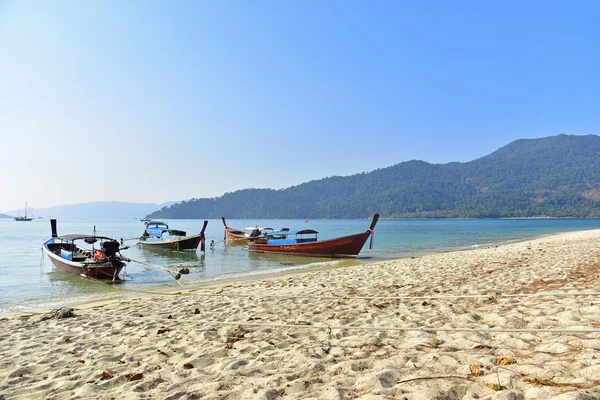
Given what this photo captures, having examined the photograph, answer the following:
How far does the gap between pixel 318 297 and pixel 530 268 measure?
716cm

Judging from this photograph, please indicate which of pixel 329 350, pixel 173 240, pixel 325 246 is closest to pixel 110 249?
pixel 325 246

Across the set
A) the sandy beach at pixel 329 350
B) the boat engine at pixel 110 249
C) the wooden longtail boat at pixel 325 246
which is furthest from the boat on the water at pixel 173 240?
the sandy beach at pixel 329 350

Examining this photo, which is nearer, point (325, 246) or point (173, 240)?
point (325, 246)

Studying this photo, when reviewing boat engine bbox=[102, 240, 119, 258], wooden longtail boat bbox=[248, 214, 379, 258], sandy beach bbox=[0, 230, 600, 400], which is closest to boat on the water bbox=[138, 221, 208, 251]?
wooden longtail boat bbox=[248, 214, 379, 258]

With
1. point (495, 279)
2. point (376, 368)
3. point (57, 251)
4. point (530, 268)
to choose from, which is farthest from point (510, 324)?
point (57, 251)

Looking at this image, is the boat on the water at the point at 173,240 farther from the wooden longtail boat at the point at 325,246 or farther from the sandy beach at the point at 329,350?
the sandy beach at the point at 329,350

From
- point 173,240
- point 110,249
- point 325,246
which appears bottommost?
point 325,246

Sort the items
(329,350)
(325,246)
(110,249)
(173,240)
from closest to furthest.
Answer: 1. (329,350)
2. (110,249)
3. (325,246)
4. (173,240)

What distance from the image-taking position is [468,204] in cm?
19962

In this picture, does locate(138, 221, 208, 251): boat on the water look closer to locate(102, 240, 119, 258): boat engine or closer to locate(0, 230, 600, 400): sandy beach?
locate(102, 240, 119, 258): boat engine

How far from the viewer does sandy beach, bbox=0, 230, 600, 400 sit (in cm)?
312

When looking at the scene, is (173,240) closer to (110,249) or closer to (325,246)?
(325,246)

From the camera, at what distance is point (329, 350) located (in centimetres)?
434

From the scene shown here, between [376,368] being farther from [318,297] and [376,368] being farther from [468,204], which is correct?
[468,204]
